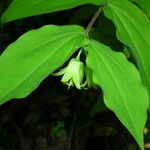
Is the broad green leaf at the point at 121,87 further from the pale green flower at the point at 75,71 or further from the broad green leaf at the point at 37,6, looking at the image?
the broad green leaf at the point at 37,6

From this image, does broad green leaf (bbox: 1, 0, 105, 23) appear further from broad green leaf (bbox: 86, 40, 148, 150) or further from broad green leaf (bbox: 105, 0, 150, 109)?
broad green leaf (bbox: 86, 40, 148, 150)

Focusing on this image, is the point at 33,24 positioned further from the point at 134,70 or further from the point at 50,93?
the point at 134,70

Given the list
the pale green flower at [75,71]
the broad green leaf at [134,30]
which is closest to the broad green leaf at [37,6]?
the broad green leaf at [134,30]

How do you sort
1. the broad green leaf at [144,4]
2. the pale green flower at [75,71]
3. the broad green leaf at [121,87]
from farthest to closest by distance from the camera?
the broad green leaf at [144,4], the pale green flower at [75,71], the broad green leaf at [121,87]

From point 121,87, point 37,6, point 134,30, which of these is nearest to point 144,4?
point 134,30

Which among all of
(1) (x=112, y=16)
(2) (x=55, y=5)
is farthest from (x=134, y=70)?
(2) (x=55, y=5)

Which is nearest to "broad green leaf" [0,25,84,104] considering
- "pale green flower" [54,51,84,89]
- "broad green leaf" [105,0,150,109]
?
"pale green flower" [54,51,84,89]
